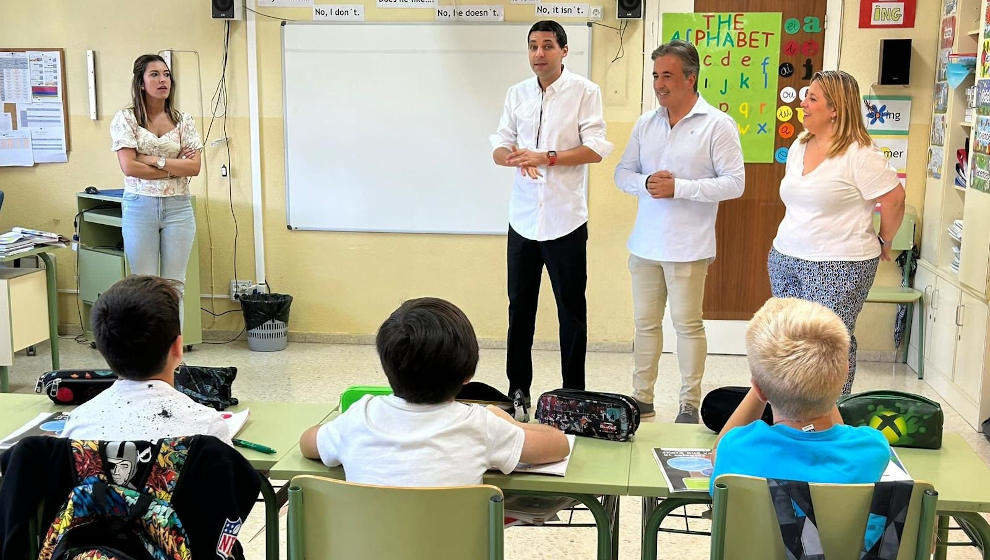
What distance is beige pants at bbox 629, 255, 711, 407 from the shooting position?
388 cm

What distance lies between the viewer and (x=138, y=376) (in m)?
2.07

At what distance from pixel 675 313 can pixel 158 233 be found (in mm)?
2582

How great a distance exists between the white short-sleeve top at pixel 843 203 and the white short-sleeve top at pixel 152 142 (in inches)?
113

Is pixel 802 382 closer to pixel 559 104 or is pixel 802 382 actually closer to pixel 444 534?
pixel 444 534

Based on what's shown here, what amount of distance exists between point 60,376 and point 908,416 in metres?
2.10

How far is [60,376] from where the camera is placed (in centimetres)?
Result: 259

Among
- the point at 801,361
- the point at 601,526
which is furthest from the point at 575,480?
the point at 801,361

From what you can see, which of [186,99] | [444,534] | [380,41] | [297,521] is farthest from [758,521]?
[186,99]

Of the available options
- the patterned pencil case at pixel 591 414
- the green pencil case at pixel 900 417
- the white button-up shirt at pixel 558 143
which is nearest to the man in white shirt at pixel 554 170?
the white button-up shirt at pixel 558 143

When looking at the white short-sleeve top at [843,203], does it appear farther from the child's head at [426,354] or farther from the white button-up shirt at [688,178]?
the child's head at [426,354]

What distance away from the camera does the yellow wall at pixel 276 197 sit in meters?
5.58

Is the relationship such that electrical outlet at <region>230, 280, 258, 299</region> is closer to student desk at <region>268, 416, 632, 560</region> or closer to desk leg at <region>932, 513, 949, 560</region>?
student desk at <region>268, 416, 632, 560</region>

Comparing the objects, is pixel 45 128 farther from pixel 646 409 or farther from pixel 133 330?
pixel 133 330

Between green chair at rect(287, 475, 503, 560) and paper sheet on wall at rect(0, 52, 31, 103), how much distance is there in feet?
15.7
